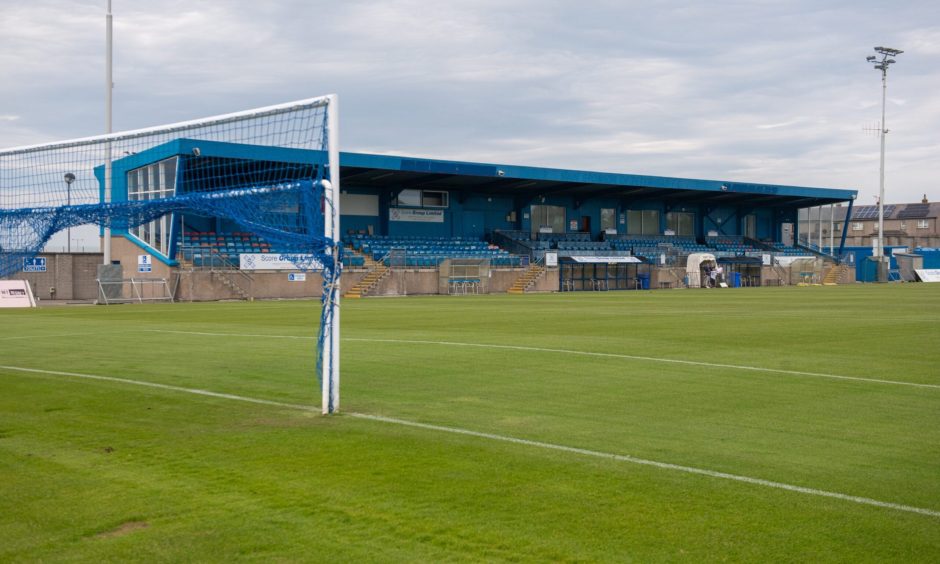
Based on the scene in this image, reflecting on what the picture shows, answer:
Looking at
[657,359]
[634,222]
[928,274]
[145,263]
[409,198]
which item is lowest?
[657,359]

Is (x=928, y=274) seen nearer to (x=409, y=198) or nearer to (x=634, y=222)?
(x=634, y=222)

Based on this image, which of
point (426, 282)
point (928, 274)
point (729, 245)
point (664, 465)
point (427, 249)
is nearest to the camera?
point (664, 465)

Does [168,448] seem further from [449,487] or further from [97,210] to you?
[97,210]

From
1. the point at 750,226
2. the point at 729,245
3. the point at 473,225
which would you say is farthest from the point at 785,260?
the point at 473,225

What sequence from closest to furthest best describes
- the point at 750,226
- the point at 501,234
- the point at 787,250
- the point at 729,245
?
the point at 501,234, the point at 729,245, the point at 787,250, the point at 750,226

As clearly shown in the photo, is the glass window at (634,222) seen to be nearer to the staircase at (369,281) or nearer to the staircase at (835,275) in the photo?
the staircase at (835,275)

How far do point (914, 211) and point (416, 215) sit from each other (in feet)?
289

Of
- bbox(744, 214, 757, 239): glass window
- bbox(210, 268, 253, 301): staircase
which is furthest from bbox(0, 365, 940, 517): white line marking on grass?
bbox(744, 214, 757, 239): glass window

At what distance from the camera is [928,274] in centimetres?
8100

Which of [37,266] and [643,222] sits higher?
[643,222]

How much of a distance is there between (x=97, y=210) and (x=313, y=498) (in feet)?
31.1

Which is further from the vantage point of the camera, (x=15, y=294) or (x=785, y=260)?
(x=785, y=260)

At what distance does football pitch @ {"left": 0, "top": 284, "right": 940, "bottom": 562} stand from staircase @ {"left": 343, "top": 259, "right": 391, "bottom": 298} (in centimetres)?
3299

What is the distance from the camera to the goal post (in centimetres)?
938
